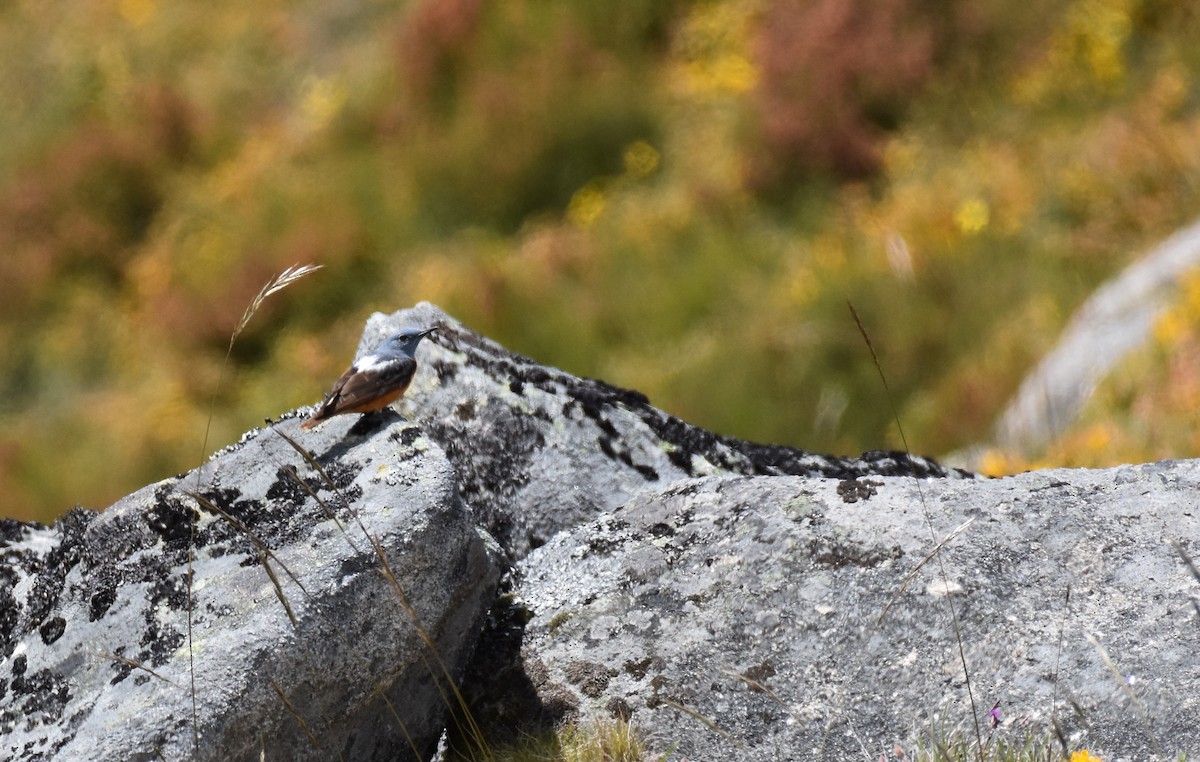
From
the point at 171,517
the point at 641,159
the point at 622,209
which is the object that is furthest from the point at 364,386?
the point at 641,159

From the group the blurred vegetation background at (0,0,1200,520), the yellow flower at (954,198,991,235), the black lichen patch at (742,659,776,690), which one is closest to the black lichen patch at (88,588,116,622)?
the black lichen patch at (742,659,776,690)

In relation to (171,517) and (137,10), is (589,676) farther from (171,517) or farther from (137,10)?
(137,10)

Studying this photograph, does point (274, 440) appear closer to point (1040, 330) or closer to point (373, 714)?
point (373, 714)

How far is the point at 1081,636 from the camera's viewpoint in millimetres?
3156

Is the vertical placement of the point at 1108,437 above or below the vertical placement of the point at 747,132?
below

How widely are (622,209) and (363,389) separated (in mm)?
9637

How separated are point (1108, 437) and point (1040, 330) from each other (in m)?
3.02

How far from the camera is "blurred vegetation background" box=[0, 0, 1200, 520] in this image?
32.0 ft

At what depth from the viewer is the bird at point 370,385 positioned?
3.64 m

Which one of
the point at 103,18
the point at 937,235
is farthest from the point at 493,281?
the point at 103,18

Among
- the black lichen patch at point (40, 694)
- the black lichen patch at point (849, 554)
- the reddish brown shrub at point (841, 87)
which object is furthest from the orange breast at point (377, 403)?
the reddish brown shrub at point (841, 87)

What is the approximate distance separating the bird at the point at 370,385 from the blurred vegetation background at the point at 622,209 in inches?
157

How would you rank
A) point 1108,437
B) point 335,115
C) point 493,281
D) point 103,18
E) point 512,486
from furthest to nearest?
point 103,18, point 335,115, point 493,281, point 1108,437, point 512,486

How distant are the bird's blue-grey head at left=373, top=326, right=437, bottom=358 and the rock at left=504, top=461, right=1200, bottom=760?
2.87 feet
